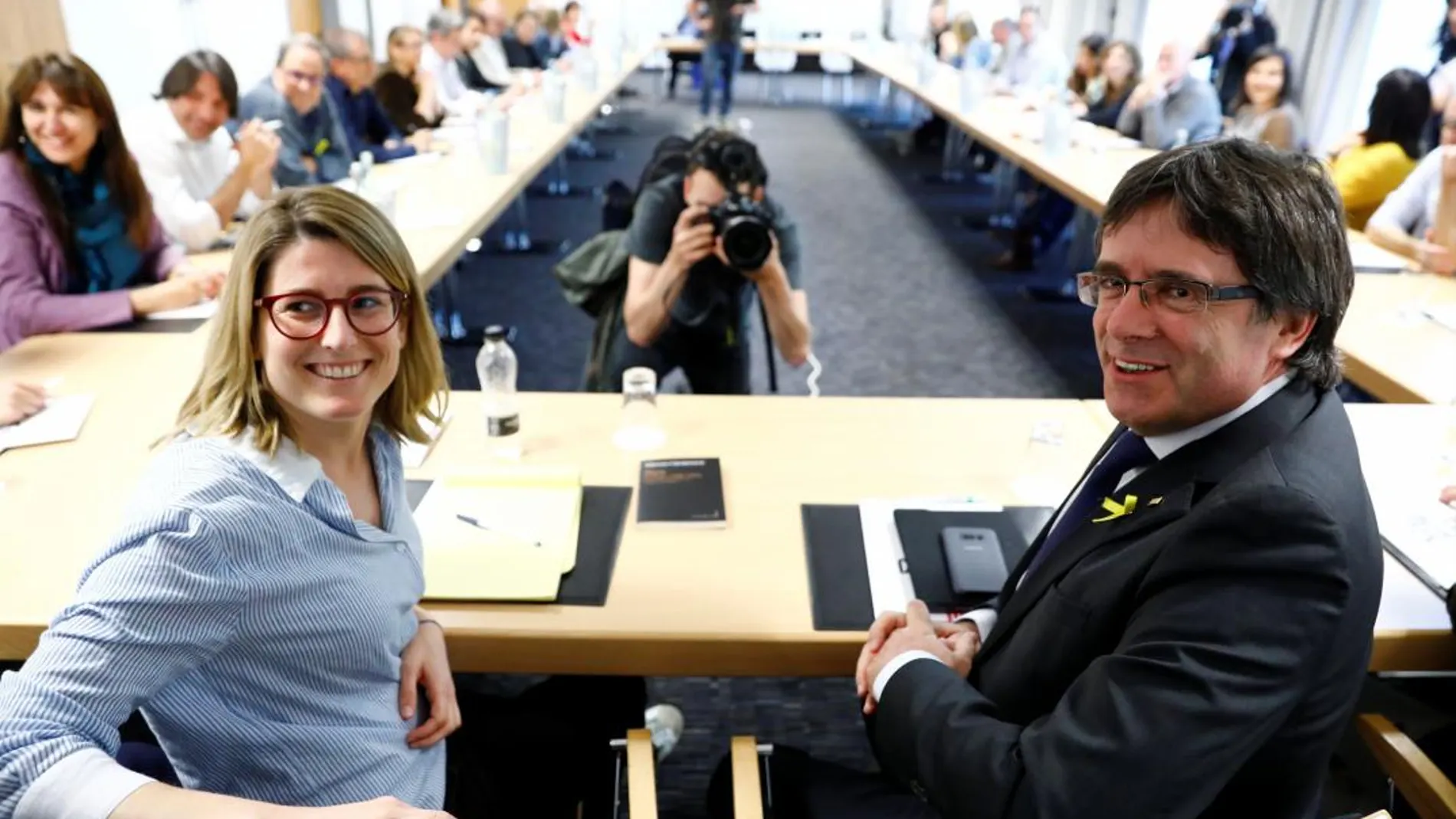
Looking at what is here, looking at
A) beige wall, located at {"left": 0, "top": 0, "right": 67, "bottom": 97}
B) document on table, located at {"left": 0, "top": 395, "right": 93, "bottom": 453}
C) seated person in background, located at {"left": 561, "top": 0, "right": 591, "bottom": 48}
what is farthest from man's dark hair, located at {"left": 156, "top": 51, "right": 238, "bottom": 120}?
seated person in background, located at {"left": 561, "top": 0, "right": 591, "bottom": 48}

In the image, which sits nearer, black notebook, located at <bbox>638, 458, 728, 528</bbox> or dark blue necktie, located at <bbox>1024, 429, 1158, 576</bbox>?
dark blue necktie, located at <bbox>1024, 429, 1158, 576</bbox>

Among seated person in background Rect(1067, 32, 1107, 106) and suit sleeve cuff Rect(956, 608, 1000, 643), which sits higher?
seated person in background Rect(1067, 32, 1107, 106)

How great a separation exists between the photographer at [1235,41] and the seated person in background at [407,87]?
5.27 m

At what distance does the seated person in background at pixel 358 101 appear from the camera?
15.3ft

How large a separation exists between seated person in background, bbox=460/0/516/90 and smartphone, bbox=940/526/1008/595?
7.09 m

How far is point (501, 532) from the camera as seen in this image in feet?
4.82

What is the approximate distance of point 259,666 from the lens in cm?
98

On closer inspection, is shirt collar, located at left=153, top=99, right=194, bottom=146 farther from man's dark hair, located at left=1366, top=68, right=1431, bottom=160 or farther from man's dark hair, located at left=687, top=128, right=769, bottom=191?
man's dark hair, located at left=1366, top=68, right=1431, bottom=160

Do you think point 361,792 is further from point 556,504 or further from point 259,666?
point 556,504

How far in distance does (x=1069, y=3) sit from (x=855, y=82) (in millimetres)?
2514

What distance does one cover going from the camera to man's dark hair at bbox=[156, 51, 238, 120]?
302 cm

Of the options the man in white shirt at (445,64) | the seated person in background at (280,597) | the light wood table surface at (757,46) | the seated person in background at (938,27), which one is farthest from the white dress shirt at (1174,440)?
the light wood table surface at (757,46)

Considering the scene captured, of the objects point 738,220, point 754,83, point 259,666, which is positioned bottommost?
point 754,83

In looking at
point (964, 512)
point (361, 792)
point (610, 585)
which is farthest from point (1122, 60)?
point (361, 792)
